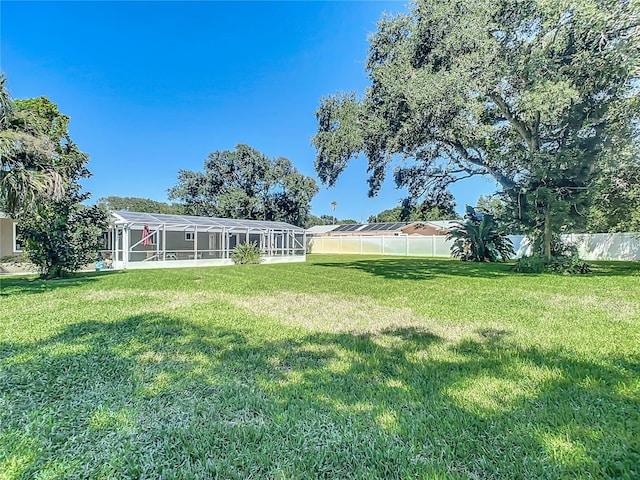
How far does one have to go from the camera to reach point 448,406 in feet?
7.63

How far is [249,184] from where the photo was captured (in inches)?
1268

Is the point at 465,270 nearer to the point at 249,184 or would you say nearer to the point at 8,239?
the point at 8,239

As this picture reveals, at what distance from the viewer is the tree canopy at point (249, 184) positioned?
31.8 m

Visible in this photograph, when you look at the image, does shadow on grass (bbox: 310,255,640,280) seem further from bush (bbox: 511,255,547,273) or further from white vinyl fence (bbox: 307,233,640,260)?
white vinyl fence (bbox: 307,233,640,260)

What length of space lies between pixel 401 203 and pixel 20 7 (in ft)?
52.2

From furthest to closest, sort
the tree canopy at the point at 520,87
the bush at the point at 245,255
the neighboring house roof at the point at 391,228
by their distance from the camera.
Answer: the neighboring house roof at the point at 391,228, the bush at the point at 245,255, the tree canopy at the point at 520,87

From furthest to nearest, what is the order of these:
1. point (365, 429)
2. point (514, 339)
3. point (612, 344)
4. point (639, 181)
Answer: point (639, 181) → point (514, 339) → point (612, 344) → point (365, 429)

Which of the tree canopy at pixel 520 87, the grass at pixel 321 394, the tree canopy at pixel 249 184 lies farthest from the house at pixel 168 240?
the tree canopy at pixel 520 87

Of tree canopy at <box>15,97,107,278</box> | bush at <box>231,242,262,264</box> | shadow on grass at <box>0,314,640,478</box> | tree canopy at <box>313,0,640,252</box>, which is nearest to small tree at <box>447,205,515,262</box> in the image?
tree canopy at <box>313,0,640,252</box>

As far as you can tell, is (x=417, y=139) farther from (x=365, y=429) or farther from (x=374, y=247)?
(x=374, y=247)

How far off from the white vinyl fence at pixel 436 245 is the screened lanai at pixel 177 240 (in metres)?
8.47

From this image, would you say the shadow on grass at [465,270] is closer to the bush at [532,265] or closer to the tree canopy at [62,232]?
the bush at [532,265]

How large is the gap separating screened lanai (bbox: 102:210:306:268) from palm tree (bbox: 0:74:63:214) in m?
6.45

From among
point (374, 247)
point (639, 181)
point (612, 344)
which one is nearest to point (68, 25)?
point (612, 344)
